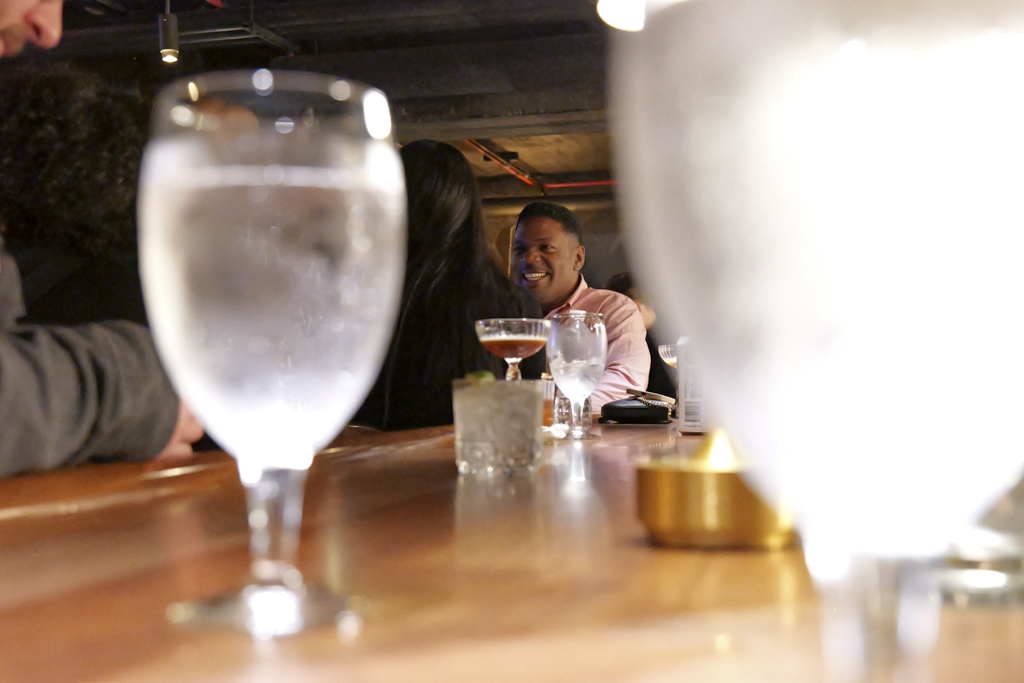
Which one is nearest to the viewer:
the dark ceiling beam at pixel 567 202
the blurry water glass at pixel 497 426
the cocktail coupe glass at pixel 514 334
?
the blurry water glass at pixel 497 426

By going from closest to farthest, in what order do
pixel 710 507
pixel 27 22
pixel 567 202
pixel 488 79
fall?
pixel 710 507
pixel 27 22
pixel 488 79
pixel 567 202

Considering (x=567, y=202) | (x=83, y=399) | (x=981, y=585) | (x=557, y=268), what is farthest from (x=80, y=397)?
(x=567, y=202)

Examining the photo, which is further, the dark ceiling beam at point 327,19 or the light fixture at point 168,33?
the dark ceiling beam at point 327,19

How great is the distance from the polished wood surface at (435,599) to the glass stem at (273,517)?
27mm

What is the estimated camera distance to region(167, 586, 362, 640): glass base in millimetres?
251

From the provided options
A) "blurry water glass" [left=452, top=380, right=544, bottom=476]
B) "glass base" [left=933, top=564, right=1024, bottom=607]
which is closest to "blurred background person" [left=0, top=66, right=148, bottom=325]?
"blurry water glass" [left=452, top=380, right=544, bottom=476]

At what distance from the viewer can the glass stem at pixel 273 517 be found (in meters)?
0.26

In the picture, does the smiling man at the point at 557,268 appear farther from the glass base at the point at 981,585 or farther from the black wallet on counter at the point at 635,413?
the glass base at the point at 981,585

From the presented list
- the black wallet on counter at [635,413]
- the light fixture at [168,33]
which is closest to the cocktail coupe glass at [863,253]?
the black wallet on counter at [635,413]

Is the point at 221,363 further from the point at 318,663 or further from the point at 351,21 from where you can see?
the point at 351,21

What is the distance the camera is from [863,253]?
6.6 inches

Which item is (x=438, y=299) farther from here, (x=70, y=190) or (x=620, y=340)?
(x=620, y=340)

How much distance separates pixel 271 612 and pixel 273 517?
0.09ft

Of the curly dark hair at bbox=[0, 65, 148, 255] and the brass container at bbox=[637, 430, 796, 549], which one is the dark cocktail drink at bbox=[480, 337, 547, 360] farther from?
the brass container at bbox=[637, 430, 796, 549]
